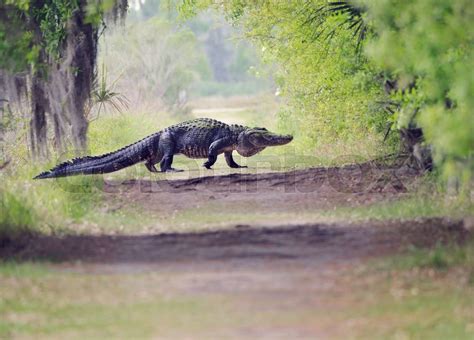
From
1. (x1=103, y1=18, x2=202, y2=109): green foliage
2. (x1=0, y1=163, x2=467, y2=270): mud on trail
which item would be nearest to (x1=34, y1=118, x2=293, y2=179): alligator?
(x1=0, y1=163, x2=467, y2=270): mud on trail

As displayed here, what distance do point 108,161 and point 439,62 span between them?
347 inches

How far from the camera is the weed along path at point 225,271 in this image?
7.84m

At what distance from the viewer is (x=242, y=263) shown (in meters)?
9.98

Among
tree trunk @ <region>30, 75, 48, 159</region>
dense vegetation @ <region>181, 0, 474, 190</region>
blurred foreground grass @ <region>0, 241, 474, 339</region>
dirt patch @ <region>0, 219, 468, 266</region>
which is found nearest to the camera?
blurred foreground grass @ <region>0, 241, 474, 339</region>

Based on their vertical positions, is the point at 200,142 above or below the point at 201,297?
above

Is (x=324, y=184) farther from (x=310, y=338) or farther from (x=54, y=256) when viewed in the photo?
(x=310, y=338)

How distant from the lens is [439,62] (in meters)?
10.5

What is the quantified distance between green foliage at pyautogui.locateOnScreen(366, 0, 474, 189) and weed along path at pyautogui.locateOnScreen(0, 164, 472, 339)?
1.42 m

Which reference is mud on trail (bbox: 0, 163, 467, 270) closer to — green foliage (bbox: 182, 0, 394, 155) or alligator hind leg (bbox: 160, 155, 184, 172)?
green foliage (bbox: 182, 0, 394, 155)

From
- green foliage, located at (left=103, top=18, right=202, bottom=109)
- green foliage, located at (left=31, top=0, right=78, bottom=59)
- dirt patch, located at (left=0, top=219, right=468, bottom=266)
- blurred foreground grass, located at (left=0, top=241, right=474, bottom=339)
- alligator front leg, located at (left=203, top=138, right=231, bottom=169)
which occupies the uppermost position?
green foliage, located at (left=103, top=18, right=202, bottom=109)

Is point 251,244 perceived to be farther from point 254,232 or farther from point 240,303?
point 240,303

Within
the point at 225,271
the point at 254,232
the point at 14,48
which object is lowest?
the point at 225,271

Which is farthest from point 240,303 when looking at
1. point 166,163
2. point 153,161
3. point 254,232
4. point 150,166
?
point 150,166

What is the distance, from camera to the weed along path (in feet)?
25.7
